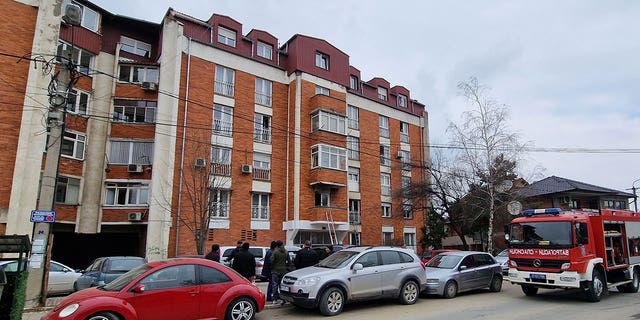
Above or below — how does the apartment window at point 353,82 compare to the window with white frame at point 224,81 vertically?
above

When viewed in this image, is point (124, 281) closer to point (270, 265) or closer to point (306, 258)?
point (270, 265)

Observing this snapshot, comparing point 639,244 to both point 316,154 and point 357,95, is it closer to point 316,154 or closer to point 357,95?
point 316,154

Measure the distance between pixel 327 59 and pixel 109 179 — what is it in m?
16.8

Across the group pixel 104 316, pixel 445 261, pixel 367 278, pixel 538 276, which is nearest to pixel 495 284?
pixel 445 261

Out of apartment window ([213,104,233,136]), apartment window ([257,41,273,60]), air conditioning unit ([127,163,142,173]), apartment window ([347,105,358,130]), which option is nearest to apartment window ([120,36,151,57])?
apartment window ([213,104,233,136])

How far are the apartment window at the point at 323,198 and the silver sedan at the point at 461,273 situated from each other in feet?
47.1

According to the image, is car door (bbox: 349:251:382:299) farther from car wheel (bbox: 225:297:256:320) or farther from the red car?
car wheel (bbox: 225:297:256:320)

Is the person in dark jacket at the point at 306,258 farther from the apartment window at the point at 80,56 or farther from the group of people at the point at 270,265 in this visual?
the apartment window at the point at 80,56

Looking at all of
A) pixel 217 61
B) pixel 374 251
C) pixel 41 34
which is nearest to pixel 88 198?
pixel 41 34

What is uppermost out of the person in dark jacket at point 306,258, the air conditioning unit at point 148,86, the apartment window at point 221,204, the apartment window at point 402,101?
the apartment window at point 402,101

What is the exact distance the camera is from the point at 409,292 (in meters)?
11.2

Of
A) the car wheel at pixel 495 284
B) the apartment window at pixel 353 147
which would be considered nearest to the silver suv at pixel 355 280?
the car wheel at pixel 495 284

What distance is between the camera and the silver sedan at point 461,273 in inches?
487

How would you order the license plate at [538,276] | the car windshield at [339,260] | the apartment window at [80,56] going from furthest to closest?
the apartment window at [80,56]
the license plate at [538,276]
the car windshield at [339,260]
